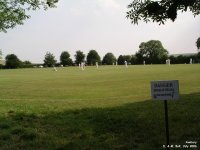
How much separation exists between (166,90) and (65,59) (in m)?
134

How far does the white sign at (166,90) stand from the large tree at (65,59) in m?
133

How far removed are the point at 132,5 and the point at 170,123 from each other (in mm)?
3693

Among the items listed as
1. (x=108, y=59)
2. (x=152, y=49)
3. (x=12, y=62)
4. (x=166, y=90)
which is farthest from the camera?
(x=152, y=49)

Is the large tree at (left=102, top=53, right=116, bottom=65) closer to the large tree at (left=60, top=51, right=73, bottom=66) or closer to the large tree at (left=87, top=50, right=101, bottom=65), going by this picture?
the large tree at (left=87, top=50, right=101, bottom=65)

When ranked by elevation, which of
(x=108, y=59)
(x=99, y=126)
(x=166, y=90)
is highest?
(x=166, y=90)

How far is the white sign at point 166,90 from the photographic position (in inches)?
335

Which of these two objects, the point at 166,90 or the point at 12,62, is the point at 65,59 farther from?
the point at 166,90

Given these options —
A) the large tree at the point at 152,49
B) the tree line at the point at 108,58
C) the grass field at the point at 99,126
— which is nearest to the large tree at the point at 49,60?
the tree line at the point at 108,58

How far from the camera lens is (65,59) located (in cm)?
14150

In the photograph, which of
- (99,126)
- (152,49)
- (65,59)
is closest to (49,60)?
(65,59)

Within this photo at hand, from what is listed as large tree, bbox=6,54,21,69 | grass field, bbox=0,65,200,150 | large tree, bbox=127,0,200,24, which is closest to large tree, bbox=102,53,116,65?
large tree, bbox=6,54,21,69

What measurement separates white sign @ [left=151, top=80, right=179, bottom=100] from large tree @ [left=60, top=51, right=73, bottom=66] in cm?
13294

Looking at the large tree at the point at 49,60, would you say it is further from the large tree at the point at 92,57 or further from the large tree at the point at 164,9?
the large tree at the point at 164,9

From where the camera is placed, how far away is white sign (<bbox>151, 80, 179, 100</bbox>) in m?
8.52
